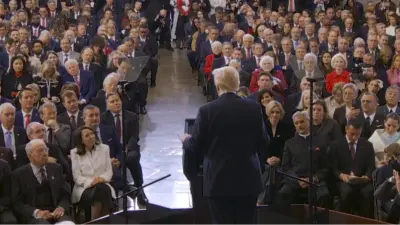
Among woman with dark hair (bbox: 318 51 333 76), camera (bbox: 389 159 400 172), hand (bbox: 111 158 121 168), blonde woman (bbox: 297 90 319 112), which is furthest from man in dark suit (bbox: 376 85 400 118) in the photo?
hand (bbox: 111 158 121 168)

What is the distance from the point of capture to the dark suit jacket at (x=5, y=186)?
21.3ft

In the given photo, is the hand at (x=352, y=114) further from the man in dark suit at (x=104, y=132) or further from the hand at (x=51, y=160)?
the hand at (x=51, y=160)

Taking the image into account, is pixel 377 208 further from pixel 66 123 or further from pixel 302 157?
pixel 66 123

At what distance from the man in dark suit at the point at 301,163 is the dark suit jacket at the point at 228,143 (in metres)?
2.12

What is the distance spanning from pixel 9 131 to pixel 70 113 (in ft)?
2.56

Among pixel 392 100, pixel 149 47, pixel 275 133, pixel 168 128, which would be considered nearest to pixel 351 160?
pixel 275 133

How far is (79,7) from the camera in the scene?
14.9 meters

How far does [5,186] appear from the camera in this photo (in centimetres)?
653

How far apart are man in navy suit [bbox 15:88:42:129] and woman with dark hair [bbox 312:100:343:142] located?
2742 millimetres

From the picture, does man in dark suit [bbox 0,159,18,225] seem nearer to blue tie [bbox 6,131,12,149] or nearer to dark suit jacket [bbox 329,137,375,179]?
blue tie [bbox 6,131,12,149]

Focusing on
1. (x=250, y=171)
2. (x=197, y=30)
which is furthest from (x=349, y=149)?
(x=197, y=30)

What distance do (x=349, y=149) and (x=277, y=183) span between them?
0.74 meters

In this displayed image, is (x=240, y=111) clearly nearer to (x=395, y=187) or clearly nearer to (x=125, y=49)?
(x=395, y=187)

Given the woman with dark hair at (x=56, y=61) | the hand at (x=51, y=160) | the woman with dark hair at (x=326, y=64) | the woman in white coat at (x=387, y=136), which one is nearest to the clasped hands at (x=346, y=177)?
the woman in white coat at (x=387, y=136)
